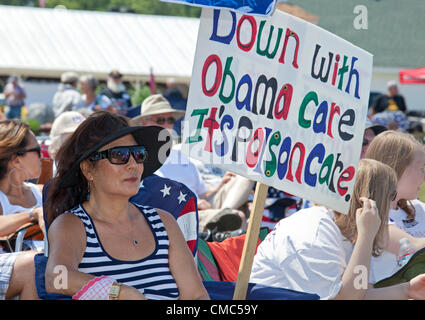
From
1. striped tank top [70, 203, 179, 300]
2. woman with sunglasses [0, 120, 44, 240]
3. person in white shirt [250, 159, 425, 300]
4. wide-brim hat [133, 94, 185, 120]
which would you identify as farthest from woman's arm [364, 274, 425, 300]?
wide-brim hat [133, 94, 185, 120]

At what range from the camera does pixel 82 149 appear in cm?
330

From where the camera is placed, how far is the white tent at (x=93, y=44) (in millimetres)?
22484

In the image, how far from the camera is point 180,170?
6312 millimetres

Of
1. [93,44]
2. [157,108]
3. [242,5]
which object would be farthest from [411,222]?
[93,44]

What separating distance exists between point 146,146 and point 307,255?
0.92 meters

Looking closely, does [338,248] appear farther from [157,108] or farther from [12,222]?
[157,108]

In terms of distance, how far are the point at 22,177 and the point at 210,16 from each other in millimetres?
2181

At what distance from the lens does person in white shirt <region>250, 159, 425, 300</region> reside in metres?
3.28

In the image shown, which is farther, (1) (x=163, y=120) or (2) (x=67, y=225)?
(1) (x=163, y=120)

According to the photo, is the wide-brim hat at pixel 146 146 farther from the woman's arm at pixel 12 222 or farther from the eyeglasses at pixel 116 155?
the woman's arm at pixel 12 222

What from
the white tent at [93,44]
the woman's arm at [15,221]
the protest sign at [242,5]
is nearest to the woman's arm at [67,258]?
the protest sign at [242,5]

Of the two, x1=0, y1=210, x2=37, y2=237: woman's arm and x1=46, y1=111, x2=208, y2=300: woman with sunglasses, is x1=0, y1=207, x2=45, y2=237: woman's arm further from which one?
x1=46, y1=111, x2=208, y2=300: woman with sunglasses

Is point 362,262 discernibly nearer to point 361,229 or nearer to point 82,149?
point 361,229
